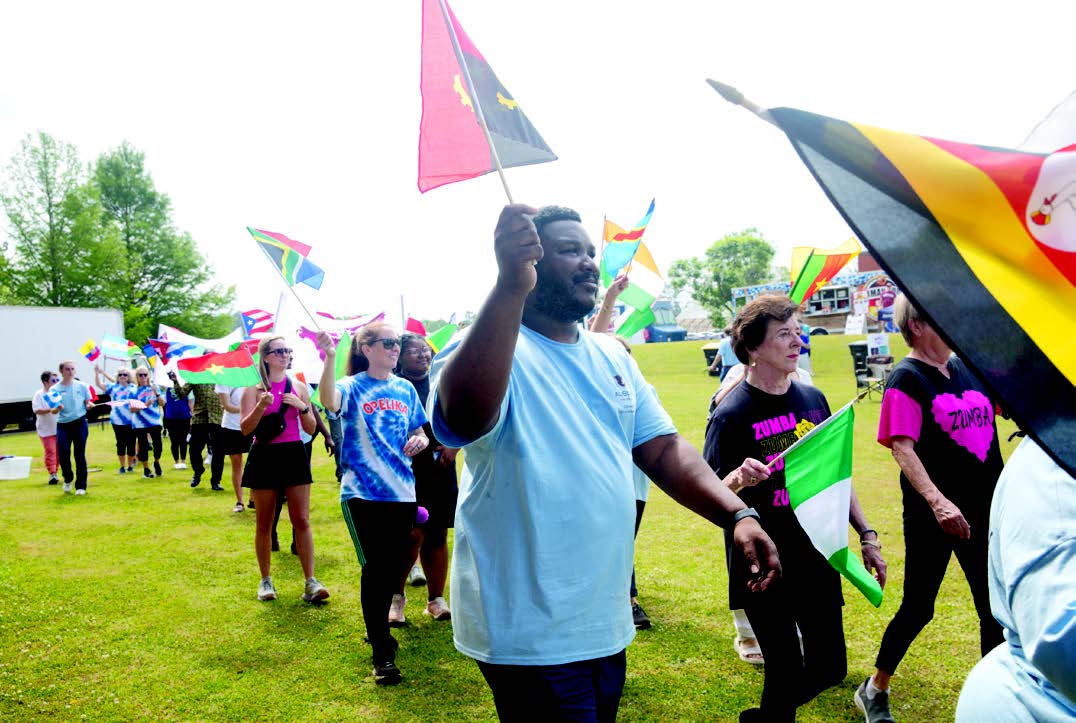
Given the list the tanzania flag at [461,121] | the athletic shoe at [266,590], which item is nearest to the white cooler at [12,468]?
the athletic shoe at [266,590]

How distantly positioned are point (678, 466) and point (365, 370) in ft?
11.3

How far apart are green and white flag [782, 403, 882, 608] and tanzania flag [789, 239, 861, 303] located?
5.78 ft

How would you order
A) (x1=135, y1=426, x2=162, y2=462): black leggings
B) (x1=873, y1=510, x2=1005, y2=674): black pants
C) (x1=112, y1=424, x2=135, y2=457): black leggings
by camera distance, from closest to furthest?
(x1=873, y1=510, x2=1005, y2=674): black pants
(x1=135, y1=426, x2=162, y2=462): black leggings
(x1=112, y1=424, x2=135, y2=457): black leggings

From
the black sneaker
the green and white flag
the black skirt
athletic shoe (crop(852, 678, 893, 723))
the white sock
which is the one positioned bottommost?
the black sneaker

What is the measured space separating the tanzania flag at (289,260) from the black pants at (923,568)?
172 inches

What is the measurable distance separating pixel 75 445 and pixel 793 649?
12.5 metres

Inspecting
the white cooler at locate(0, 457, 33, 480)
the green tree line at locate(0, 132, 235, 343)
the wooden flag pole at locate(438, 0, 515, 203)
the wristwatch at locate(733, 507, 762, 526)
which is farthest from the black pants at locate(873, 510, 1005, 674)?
the green tree line at locate(0, 132, 235, 343)

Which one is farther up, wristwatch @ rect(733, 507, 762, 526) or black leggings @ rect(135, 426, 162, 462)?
wristwatch @ rect(733, 507, 762, 526)

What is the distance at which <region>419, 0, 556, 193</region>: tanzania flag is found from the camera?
8.93ft

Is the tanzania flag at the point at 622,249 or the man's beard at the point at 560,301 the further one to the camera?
the tanzania flag at the point at 622,249

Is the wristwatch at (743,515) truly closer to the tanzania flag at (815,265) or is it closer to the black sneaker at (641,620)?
the tanzania flag at (815,265)

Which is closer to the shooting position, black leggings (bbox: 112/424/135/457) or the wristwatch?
the wristwatch

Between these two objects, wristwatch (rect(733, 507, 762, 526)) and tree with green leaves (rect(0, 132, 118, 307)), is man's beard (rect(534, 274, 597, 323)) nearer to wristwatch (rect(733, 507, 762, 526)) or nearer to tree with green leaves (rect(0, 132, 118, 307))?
wristwatch (rect(733, 507, 762, 526))

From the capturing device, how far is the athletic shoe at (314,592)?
6035 millimetres
